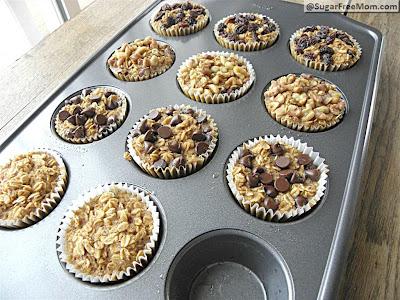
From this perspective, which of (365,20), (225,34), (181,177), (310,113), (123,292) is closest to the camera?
(123,292)

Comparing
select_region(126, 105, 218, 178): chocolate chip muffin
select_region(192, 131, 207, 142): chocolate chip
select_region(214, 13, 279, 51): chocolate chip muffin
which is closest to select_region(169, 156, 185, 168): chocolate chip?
select_region(126, 105, 218, 178): chocolate chip muffin

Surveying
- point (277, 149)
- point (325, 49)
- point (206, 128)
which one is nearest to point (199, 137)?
point (206, 128)

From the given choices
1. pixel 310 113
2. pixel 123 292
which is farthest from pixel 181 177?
pixel 310 113

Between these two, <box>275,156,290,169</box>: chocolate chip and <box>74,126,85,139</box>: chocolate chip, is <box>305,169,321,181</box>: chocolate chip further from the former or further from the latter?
<box>74,126,85,139</box>: chocolate chip

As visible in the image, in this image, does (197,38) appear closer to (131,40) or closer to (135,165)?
(131,40)

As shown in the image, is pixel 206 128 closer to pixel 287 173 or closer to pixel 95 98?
pixel 287 173

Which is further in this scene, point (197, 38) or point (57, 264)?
point (197, 38)
